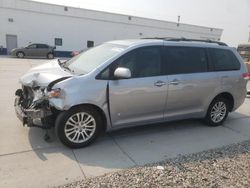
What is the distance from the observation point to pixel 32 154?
375cm

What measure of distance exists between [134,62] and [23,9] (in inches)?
1016

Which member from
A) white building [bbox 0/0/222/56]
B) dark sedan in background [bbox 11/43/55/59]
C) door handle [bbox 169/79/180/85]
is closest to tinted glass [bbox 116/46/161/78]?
door handle [bbox 169/79/180/85]

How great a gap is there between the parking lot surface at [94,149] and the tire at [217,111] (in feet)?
0.47

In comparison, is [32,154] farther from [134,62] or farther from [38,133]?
[134,62]

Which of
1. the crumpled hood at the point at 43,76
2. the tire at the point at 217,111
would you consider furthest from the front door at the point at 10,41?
the tire at the point at 217,111

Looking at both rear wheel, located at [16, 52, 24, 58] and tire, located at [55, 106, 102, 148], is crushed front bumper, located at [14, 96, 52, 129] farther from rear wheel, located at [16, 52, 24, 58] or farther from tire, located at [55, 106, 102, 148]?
rear wheel, located at [16, 52, 24, 58]

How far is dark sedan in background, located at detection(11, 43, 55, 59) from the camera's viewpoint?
21.8 m

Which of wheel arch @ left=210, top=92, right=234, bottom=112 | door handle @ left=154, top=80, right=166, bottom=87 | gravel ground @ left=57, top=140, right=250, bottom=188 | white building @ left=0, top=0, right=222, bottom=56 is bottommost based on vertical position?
gravel ground @ left=57, top=140, right=250, bottom=188

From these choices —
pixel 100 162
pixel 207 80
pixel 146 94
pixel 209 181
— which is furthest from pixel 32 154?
pixel 207 80

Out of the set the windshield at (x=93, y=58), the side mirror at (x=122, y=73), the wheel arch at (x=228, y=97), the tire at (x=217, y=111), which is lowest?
the tire at (x=217, y=111)

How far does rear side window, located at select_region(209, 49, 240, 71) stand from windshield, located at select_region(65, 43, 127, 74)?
7.01ft

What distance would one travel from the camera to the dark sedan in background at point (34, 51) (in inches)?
859

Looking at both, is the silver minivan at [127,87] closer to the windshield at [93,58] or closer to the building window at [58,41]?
the windshield at [93,58]

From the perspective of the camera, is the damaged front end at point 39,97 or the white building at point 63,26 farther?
the white building at point 63,26
